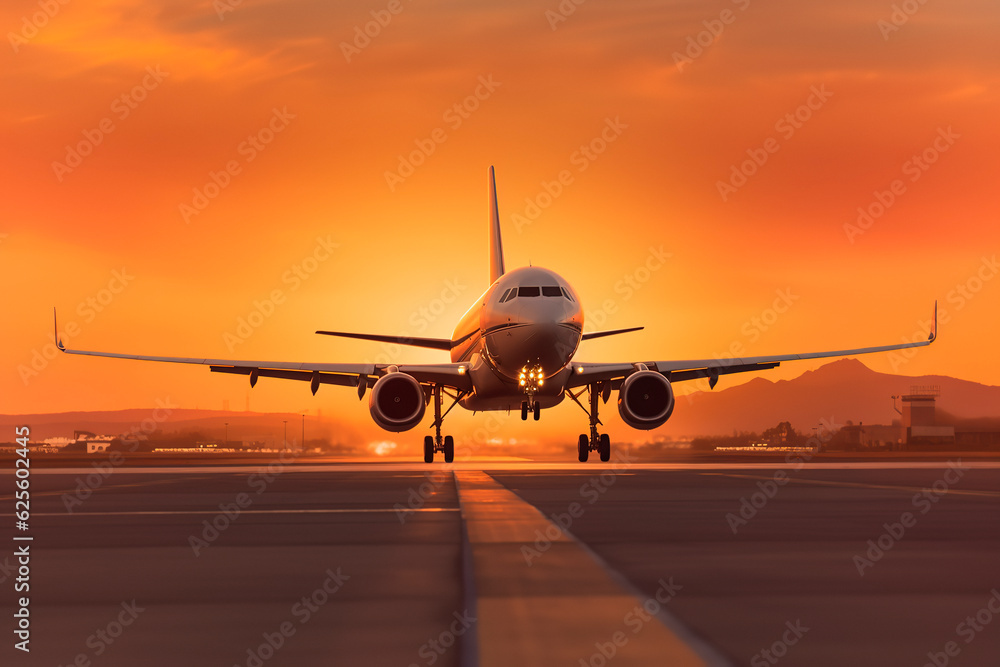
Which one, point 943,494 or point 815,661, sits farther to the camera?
point 943,494

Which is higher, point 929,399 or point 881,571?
point 929,399

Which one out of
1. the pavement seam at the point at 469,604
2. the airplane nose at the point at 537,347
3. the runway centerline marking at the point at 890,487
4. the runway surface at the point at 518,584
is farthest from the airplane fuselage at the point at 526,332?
the pavement seam at the point at 469,604

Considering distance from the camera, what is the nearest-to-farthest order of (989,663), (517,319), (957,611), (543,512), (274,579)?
→ (989,663)
(957,611)
(274,579)
(543,512)
(517,319)

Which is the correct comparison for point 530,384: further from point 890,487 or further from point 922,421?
point 922,421

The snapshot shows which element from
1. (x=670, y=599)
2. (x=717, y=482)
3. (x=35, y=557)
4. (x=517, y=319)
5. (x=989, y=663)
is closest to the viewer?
(x=989, y=663)

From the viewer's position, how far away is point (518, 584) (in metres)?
9.99

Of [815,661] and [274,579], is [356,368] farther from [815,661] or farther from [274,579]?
[815,661]

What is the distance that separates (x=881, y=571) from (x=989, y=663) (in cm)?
397

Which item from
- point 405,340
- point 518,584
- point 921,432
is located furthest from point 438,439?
point 921,432

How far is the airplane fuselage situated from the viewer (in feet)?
122

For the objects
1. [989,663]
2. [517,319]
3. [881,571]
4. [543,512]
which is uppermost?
[517,319]

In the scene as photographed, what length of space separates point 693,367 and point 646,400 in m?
4.46

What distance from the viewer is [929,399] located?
6176 inches

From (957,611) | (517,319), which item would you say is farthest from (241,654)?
(517,319)
